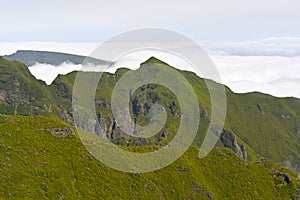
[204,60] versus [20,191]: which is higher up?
[204,60]

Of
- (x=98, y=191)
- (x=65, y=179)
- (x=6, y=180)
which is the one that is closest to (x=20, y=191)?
(x=6, y=180)

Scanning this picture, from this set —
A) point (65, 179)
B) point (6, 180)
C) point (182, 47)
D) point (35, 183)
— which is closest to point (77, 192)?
point (65, 179)

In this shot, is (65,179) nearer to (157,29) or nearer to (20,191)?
(20,191)

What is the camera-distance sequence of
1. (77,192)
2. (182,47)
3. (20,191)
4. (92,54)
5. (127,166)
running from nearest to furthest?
(92,54) < (182,47) < (20,191) < (77,192) < (127,166)

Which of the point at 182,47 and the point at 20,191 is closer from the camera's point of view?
the point at 182,47

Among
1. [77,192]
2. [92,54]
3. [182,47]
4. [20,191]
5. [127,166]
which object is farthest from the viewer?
[127,166]

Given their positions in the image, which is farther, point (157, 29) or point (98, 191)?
point (98, 191)

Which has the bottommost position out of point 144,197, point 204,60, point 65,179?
point 144,197

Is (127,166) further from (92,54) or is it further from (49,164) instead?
(92,54)

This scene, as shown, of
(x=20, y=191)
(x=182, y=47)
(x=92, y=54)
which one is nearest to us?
(x=92, y=54)
